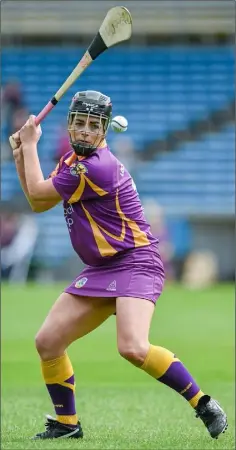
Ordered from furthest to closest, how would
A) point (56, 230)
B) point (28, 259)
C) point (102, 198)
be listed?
point (56, 230)
point (28, 259)
point (102, 198)

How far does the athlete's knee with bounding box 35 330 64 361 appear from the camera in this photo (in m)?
6.09

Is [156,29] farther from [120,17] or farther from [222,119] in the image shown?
[120,17]

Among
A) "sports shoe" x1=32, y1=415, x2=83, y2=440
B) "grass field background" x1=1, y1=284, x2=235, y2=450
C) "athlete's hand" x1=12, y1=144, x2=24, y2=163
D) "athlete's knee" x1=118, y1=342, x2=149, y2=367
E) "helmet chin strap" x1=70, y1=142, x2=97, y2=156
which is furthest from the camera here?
"grass field background" x1=1, y1=284, x2=235, y2=450

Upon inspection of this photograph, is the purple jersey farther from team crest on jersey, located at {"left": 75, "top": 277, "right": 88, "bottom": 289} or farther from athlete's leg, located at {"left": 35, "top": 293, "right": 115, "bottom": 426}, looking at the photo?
athlete's leg, located at {"left": 35, "top": 293, "right": 115, "bottom": 426}

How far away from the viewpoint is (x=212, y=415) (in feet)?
19.7

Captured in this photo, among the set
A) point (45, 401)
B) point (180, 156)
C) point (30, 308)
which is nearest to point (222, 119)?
point (180, 156)

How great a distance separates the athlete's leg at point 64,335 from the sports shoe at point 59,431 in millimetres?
31

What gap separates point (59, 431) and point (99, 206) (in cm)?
139

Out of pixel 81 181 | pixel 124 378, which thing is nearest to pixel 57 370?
pixel 81 181

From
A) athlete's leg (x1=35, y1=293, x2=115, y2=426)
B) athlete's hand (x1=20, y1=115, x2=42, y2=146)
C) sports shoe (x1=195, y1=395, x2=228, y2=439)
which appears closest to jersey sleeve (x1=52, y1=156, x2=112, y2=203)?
athlete's hand (x1=20, y1=115, x2=42, y2=146)

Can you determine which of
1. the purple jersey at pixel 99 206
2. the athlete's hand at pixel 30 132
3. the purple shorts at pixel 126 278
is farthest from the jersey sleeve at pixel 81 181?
the purple shorts at pixel 126 278

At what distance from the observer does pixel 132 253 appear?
20.1ft

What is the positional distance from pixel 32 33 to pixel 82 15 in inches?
104

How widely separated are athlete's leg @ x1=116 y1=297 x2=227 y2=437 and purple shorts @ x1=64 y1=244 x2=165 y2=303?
7cm
